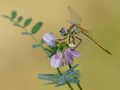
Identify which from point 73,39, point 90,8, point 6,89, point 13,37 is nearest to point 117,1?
point 90,8

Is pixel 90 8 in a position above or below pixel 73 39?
below

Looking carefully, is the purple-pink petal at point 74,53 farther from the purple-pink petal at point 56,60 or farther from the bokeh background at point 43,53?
the bokeh background at point 43,53

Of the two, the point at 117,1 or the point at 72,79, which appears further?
the point at 117,1

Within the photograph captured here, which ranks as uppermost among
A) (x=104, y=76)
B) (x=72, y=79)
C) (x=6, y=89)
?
(x=72, y=79)

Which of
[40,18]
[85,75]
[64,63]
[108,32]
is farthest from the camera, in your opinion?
[40,18]

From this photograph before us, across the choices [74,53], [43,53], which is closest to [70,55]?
[74,53]

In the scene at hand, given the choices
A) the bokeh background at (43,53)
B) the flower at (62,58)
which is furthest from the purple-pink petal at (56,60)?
the bokeh background at (43,53)

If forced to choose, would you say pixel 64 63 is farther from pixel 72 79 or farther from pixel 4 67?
pixel 4 67
